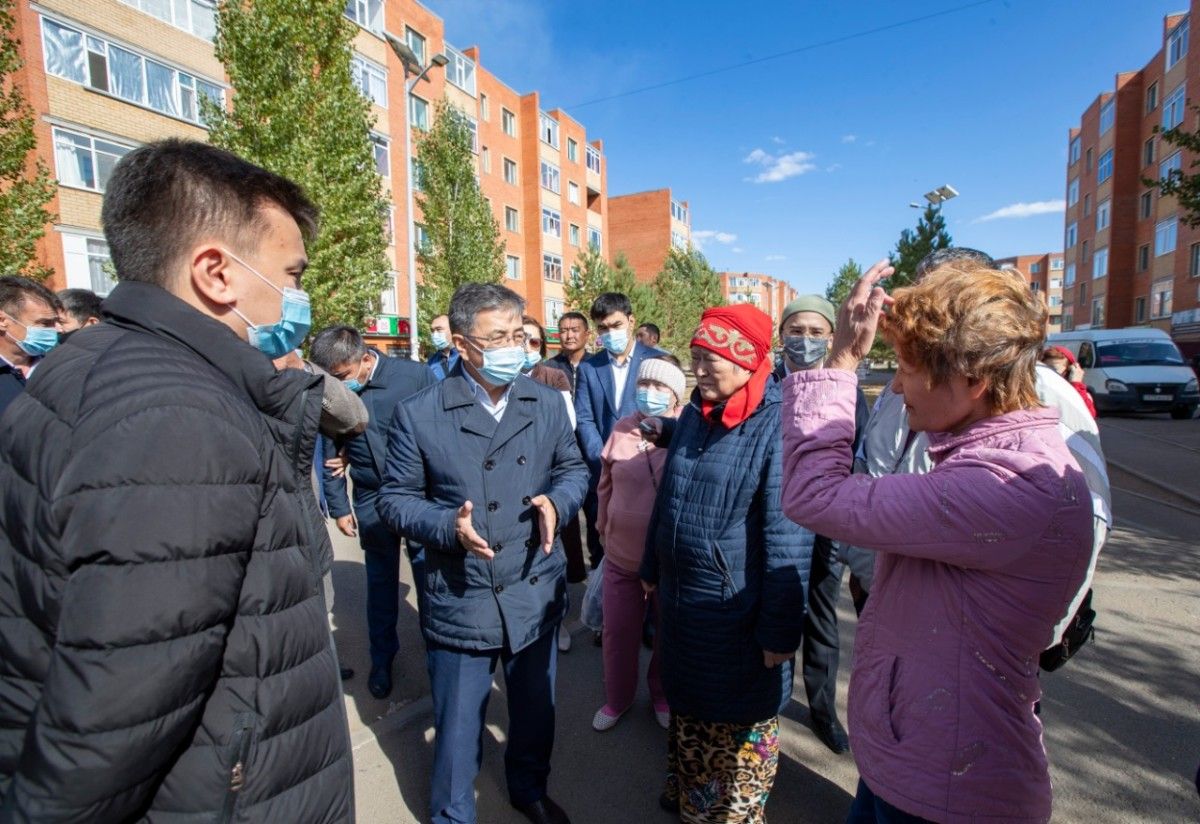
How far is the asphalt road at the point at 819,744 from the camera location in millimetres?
2701

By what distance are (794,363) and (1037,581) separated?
2.60 metres

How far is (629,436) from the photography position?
328 centimetres

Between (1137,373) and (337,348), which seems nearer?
(337,348)

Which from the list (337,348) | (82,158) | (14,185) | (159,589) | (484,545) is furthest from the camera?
(82,158)

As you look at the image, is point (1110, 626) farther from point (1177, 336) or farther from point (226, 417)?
point (1177, 336)

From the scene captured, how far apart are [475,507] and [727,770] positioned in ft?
4.51

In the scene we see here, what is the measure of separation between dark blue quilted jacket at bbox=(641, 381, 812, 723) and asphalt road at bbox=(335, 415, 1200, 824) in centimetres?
85

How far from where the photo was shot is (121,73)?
53.0 ft

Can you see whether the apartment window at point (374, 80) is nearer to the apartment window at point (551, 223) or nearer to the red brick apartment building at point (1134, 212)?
the apartment window at point (551, 223)

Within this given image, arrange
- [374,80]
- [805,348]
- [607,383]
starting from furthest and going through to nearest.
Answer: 1. [374,80]
2. [607,383]
3. [805,348]

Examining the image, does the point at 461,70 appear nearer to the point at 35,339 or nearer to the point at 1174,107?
the point at 35,339

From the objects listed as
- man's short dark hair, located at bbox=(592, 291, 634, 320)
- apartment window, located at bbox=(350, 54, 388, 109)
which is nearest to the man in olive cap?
man's short dark hair, located at bbox=(592, 291, 634, 320)

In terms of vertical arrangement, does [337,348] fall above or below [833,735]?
above

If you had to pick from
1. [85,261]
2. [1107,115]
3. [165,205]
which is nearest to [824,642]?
[165,205]
